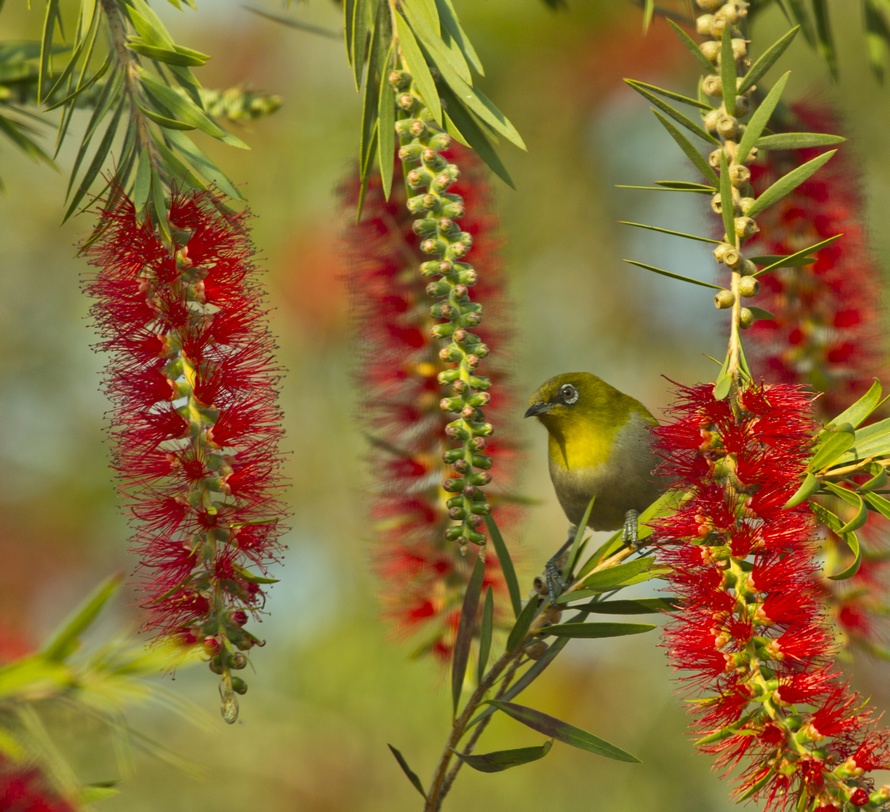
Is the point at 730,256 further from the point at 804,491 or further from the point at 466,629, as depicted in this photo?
the point at 466,629

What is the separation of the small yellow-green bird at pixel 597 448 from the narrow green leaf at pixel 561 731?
1813 millimetres

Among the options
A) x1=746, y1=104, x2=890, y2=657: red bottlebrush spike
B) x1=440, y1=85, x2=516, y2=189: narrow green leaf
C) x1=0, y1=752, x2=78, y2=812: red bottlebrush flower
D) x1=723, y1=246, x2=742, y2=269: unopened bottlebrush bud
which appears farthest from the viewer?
x1=746, y1=104, x2=890, y2=657: red bottlebrush spike

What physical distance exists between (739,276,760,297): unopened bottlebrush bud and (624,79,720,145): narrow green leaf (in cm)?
25

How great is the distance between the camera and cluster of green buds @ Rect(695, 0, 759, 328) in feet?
5.19

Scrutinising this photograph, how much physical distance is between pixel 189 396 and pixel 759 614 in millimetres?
959

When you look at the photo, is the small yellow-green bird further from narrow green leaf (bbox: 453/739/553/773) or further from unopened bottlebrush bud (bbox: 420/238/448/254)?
unopened bottlebrush bud (bbox: 420/238/448/254)

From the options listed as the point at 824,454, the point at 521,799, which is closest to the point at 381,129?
the point at 824,454

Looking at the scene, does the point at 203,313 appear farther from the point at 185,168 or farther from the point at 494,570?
the point at 494,570

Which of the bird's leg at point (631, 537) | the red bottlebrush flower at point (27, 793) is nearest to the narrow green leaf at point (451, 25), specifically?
the bird's leg at point (631, 537)

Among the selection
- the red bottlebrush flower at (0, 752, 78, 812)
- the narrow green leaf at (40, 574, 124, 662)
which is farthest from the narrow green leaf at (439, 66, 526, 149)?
the red bottlebrush flower at (0, 752, 78, 812)

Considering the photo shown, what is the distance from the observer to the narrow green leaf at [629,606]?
1793 millimetres

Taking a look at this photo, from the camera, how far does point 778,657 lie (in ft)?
5.10

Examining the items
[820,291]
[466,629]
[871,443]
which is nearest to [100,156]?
[466,629]

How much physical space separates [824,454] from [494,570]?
1.28m
